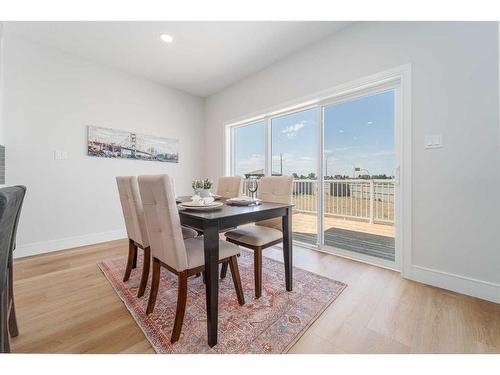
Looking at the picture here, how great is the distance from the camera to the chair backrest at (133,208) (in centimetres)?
168

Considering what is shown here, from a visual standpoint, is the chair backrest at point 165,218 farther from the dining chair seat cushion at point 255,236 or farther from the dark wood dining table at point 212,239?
the dining chair seat cushion at point 255,236

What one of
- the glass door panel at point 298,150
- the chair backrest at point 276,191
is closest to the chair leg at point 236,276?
the chair backrest at point 276,191

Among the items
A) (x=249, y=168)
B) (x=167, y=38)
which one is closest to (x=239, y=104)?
(x=249, y=168)

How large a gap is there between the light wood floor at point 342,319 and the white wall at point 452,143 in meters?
0.27

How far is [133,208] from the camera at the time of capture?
1734 millimetres

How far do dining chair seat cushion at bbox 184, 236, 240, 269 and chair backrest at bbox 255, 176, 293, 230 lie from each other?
68 cm

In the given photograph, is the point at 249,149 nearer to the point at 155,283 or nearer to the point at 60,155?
the point at 60,155

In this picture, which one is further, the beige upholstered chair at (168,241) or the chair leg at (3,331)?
the beige upholstered chair at (168,241)

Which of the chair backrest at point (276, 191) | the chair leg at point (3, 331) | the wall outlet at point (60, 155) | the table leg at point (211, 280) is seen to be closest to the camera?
the chair leg at point (3, 331)

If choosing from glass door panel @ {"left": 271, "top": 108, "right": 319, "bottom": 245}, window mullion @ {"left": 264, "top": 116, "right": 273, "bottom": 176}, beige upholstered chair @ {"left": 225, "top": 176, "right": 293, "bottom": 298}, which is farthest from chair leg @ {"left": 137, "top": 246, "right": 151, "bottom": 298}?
window mullion @ {"left": 264, "top": 116, "right": 273, "bottom": 176}

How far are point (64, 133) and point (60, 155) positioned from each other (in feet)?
1.01

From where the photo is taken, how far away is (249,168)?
12.9 ft
